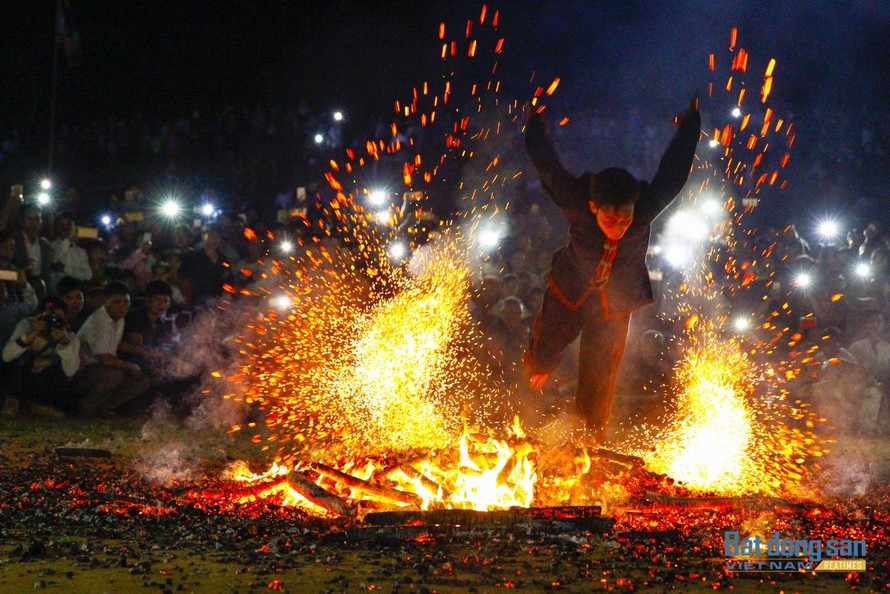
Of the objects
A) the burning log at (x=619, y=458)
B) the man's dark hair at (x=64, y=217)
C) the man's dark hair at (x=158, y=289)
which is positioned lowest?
the burning log at (x=619, y=458)

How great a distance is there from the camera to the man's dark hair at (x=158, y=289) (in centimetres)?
1117

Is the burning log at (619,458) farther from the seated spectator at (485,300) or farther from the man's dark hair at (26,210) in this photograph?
the man's dark hair at (26,210)

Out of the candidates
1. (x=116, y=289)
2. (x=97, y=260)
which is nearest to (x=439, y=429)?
(x=116, y=289)

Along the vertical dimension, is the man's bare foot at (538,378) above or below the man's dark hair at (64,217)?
below

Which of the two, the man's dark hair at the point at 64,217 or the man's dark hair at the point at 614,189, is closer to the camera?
the man's dark hair at the point at 614,189

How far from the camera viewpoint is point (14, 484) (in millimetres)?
6551

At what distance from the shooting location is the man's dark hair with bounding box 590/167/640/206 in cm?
638

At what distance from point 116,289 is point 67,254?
1343 millimetres

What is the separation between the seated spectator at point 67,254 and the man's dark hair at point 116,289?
995mm

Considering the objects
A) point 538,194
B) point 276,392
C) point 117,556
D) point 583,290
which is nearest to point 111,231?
point 276,392

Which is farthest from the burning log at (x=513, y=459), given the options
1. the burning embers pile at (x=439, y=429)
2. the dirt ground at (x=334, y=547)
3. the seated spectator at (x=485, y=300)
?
the seated spectator at (x=485, y=300)

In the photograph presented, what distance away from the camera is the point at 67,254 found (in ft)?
38.6

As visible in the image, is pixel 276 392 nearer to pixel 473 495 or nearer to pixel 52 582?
pixel 473 495

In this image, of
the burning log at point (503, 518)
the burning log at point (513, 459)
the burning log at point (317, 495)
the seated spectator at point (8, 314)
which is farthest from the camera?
the seated spectator at point (8, 314)
